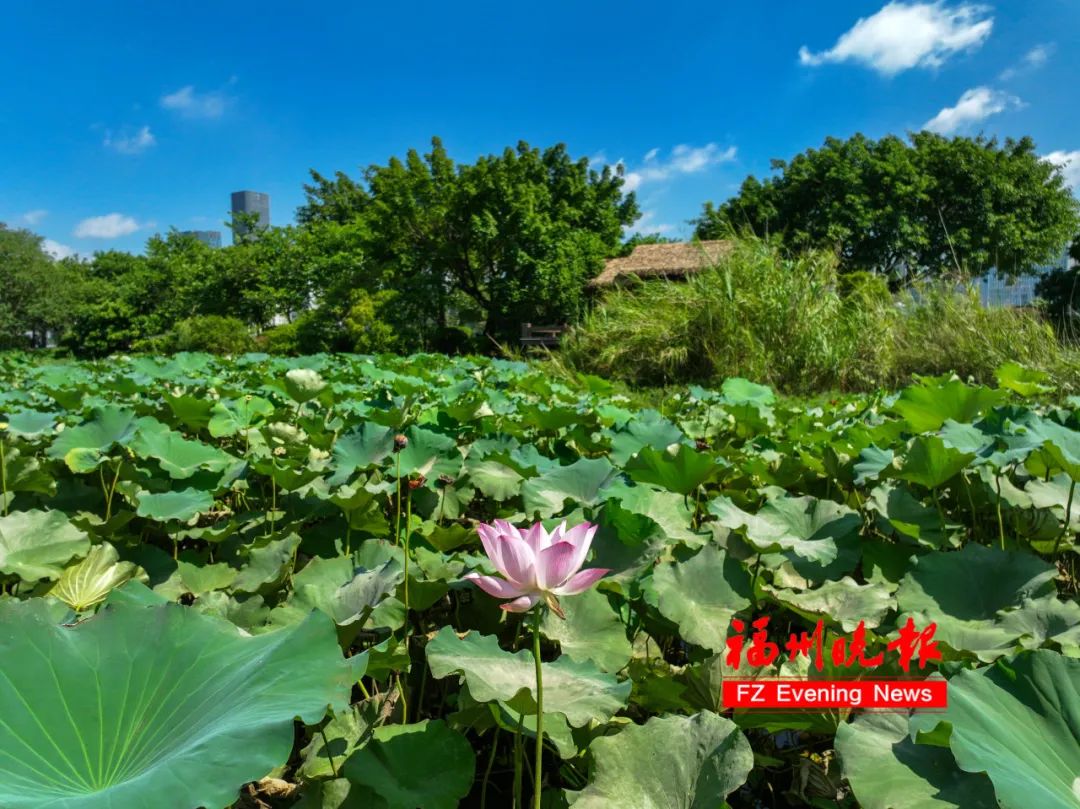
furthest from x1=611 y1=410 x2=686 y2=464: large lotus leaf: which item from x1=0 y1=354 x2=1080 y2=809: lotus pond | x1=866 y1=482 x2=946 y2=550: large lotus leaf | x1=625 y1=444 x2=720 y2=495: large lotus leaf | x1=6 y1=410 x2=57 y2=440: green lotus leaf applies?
x1=6 y1=410 x2=57 y2=440: green lotus leaf

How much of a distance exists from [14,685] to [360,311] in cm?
1865

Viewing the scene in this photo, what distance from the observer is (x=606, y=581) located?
1.06 m

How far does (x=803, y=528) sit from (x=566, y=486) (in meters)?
0.46

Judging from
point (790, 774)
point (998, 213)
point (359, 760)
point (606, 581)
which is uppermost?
point (998, 213)

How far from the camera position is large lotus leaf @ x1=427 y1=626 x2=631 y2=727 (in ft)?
2.49

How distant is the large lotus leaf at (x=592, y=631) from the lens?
995mm

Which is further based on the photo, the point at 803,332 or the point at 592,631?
the point at 803,332

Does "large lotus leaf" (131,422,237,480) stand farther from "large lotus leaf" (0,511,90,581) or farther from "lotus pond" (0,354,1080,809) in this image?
"large lotus leaf" (0,511,90,581)

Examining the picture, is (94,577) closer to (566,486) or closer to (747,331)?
(566,486)

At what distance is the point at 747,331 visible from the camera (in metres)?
7.29

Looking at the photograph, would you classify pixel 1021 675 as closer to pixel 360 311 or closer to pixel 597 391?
pixel 597 391

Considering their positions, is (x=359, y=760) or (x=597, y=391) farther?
(x=597, y=391)

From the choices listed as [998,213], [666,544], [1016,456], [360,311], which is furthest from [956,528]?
[998,213]

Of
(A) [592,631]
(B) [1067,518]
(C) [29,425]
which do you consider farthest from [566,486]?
(C) [29,425]
